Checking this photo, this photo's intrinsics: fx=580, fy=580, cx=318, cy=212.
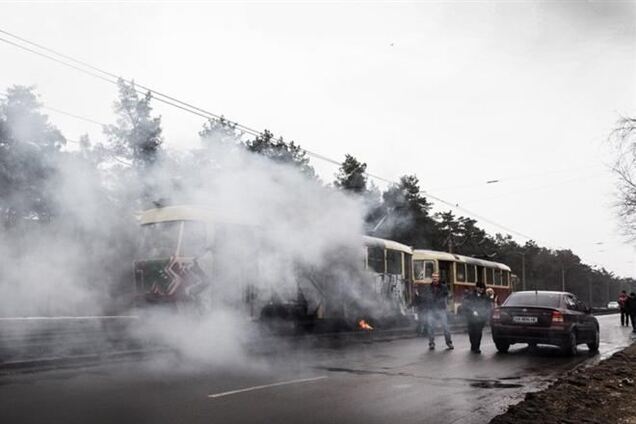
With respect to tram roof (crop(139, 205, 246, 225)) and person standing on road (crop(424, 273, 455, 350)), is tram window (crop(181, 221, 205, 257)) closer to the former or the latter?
tram roof (crop(139, 205, 246, 225))

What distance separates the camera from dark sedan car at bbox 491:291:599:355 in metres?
13.0

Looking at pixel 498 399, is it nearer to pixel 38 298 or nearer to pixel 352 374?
pixel 352 374

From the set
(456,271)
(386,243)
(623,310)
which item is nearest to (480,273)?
(456,271)

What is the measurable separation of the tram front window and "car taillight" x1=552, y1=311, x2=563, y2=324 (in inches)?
340

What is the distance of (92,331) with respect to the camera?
14156 millimetres

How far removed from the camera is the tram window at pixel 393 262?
20234mm

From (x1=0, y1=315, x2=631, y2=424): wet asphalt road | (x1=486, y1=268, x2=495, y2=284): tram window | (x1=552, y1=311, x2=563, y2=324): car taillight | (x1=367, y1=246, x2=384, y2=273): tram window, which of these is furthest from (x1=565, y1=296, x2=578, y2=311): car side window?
(x1=486, y1=268, x2=495, y2=284): tram window

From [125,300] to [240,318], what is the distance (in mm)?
2694

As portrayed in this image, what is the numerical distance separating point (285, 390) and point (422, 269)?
1813 cm

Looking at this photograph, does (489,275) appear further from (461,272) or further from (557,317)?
(557,317)

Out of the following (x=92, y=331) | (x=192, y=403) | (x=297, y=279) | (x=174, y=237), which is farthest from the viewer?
(x=297, y=279)

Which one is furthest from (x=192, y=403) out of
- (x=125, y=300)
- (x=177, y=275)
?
(x=125, y=300)

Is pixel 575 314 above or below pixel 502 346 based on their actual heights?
above

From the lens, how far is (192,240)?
43.2 feet
